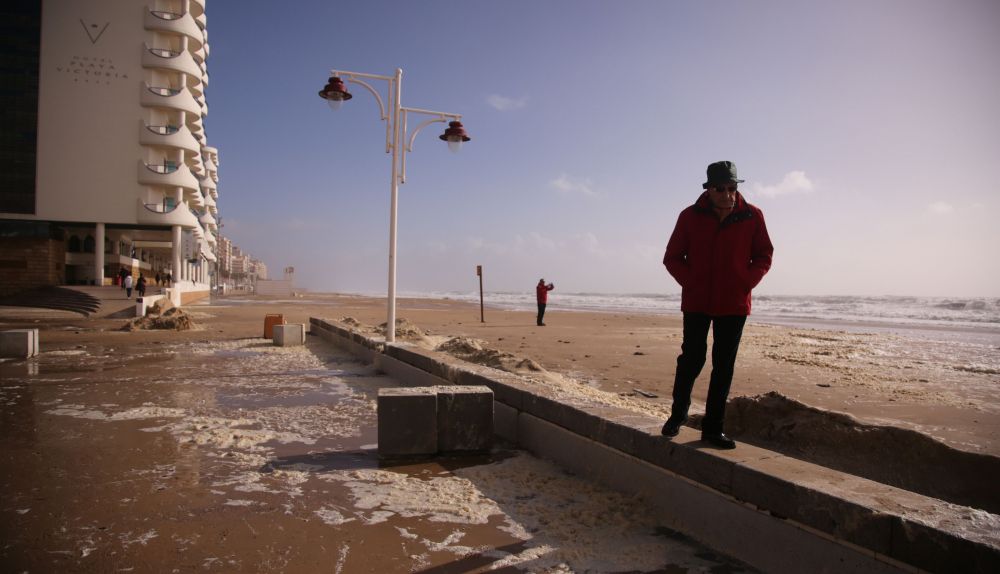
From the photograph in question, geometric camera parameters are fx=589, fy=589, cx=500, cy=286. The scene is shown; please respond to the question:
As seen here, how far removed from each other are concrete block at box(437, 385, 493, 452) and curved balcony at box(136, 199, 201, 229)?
41316 mm

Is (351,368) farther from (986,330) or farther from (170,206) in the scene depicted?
(170,206)

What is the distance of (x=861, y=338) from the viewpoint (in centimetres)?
2116

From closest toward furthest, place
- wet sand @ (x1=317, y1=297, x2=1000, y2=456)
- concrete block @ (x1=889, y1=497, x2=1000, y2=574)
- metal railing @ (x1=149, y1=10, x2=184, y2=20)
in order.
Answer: concrete block @ (x1=889, y1=497, x2=1000, y2=574) < wet sand @ (x1=317, y1=297, x2=1000, y2=456) < metal railing @ (x1=149, y1=10, x2=184, y2=20)

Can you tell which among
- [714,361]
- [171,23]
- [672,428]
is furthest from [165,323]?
[171,23]

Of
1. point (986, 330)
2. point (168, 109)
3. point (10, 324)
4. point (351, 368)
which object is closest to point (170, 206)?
point (168, 109)

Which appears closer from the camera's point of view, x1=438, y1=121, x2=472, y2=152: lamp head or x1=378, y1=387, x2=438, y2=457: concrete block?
x1=378, y1=387, x2=438, y2=457: concrete block

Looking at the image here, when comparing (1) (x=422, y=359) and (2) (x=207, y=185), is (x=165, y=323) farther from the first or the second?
(2) (x=207, y=185)

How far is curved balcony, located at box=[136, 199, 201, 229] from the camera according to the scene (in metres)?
39.1

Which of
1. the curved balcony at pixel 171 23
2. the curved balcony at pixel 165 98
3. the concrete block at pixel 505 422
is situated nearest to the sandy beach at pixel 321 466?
the concrete block at pixel 505 422

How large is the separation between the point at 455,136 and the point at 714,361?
347 inches

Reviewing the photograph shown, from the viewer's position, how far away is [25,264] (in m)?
36.9

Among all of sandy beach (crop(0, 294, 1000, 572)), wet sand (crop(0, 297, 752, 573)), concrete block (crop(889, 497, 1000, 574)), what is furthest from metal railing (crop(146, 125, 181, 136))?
concrete block (crop(889, 497, 1000, 574))

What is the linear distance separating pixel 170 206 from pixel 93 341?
2911 cm

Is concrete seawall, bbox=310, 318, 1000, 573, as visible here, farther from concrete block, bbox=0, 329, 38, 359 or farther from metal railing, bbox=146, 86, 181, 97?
metal railing, bbox=146, 86, 181, 97
